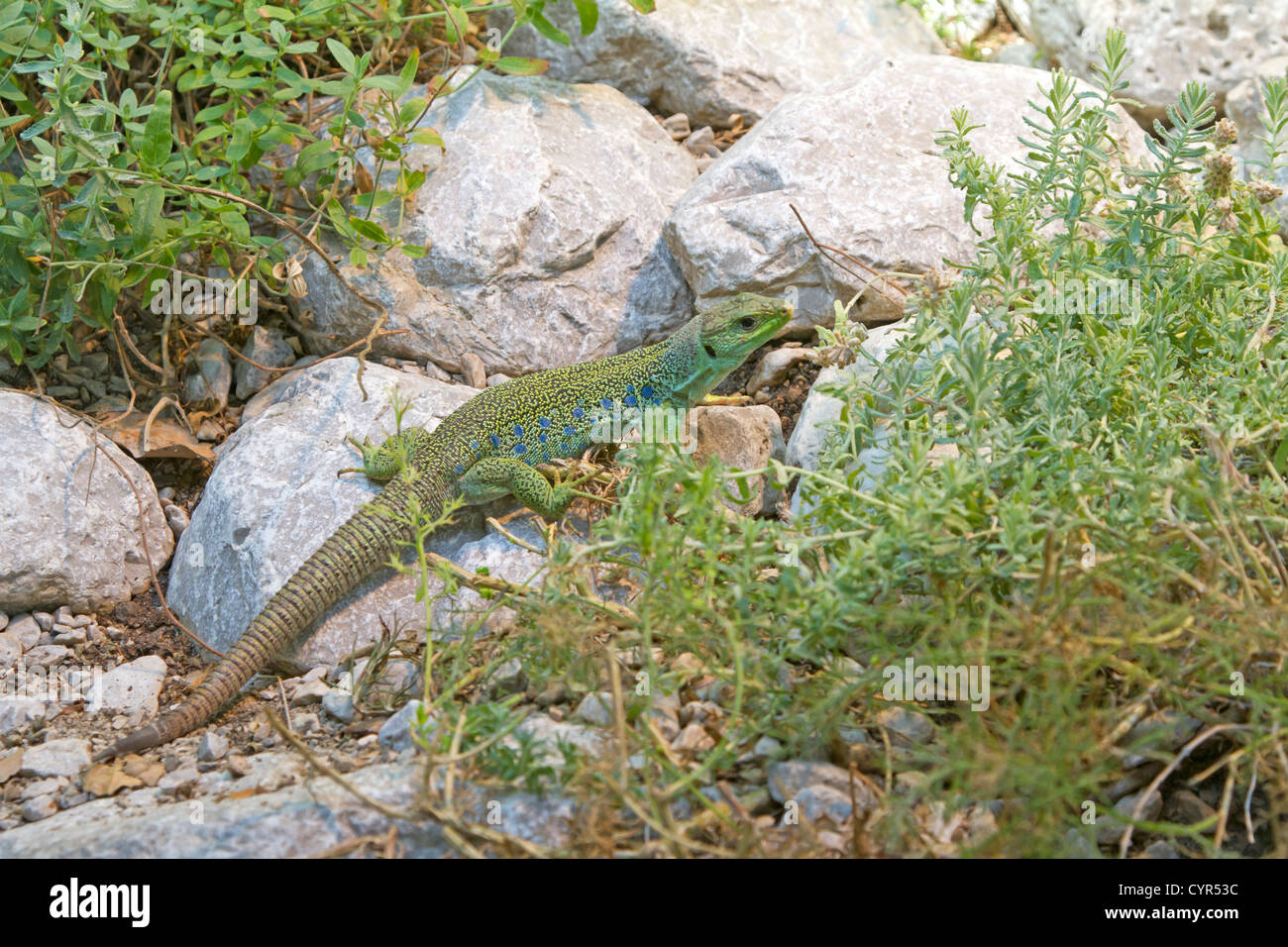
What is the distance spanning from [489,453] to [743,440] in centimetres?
127

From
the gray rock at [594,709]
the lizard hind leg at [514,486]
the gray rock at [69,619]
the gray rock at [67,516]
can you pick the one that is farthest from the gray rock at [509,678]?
the gray rock at [69,619]

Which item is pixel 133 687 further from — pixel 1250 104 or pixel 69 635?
pixel 1250 104

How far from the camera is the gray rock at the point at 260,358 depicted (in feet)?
19.4

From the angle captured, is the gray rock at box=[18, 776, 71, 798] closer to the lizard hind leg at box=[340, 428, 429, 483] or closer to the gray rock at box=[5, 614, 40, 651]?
the gray rock at box=[5, 614, 40, 651]

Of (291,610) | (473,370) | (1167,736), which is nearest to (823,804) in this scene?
(1167,736)

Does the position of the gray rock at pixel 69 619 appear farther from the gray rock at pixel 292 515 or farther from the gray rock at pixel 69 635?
the gray rock at pixel 292 515

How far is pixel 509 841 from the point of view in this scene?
274 centimetres

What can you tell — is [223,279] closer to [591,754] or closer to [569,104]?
[569,104]

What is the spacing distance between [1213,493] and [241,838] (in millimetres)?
3016

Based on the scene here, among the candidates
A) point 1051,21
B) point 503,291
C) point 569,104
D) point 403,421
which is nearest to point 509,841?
point 403,421

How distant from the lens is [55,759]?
4.05 metres

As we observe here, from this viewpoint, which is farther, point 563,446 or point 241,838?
point 563,446

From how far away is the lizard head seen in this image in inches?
205

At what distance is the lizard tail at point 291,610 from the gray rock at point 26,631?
1072mm
